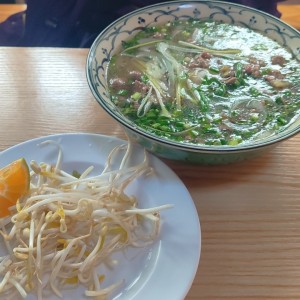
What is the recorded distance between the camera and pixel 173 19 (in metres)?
1.44

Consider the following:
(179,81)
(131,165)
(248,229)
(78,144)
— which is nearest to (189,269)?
(248,229)

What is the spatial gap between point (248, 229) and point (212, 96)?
37cm

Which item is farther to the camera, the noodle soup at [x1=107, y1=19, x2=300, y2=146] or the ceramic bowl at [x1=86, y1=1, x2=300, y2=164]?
the noodle soup at [x1=107, y1=19, x2=300, y2=146]

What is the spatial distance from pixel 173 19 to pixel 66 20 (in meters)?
0.56

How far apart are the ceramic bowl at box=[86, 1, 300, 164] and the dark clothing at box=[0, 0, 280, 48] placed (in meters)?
0.30

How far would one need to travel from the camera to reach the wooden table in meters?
0.90

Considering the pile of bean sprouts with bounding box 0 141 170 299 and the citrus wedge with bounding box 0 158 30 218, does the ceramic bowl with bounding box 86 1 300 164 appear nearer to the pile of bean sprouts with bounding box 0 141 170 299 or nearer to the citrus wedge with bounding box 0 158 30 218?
the pile of bean sprouts with bounding box 0 141 170 299

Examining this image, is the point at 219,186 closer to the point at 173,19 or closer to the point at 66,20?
the point at 173,19

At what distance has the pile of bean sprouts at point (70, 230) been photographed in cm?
86

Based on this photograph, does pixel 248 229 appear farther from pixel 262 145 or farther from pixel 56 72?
pixel 56 72

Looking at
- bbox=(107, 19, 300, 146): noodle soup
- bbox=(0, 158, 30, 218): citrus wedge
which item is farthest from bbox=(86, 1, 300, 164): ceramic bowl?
bbox=(0, 158, 30, 218): citrus wedge

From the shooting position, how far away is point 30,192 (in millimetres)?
977

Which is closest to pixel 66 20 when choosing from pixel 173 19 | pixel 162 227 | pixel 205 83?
pixel 173 19

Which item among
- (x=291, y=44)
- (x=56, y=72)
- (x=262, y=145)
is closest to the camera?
(x=262, y=145)
